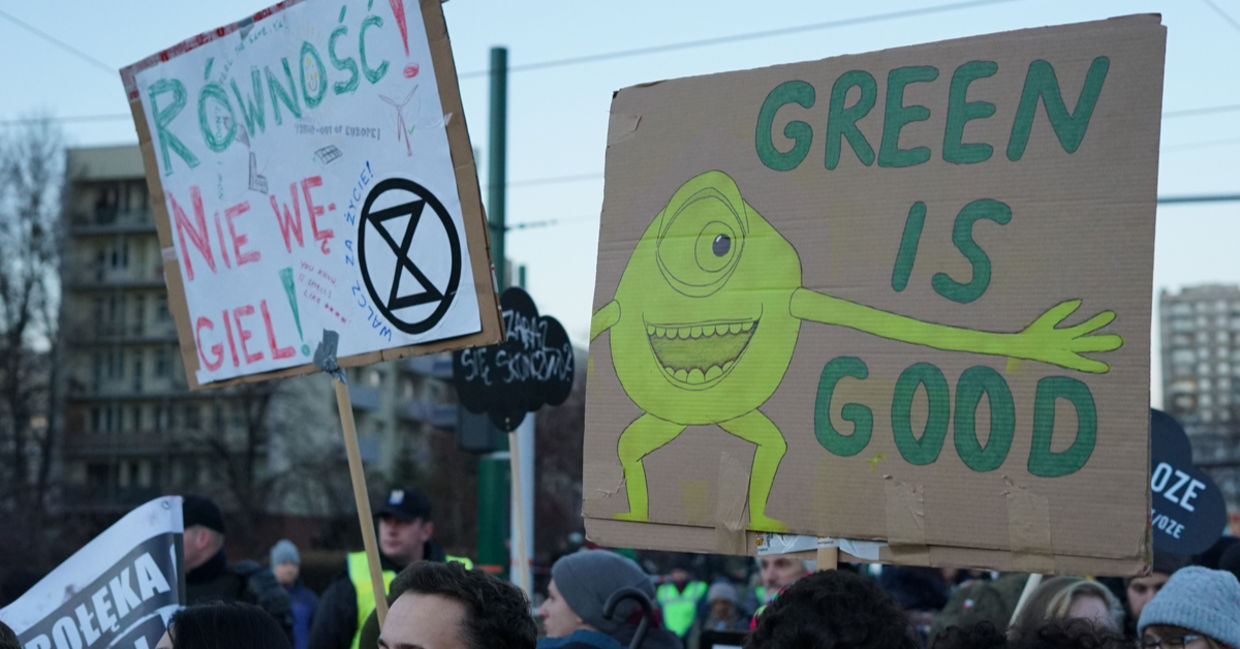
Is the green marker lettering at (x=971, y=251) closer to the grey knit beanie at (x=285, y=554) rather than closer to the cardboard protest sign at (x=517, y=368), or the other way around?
the cardboard protest sign at (x=517, y=368)

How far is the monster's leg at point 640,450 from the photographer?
3.53 m

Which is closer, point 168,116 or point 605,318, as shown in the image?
point 605,318

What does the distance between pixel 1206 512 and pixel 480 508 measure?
20.4 ft

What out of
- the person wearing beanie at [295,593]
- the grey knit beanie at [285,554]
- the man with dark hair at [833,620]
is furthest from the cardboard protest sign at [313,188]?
the grey knit beanie at [285,554]

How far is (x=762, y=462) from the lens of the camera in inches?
133

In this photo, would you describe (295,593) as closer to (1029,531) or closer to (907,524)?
(907,524)

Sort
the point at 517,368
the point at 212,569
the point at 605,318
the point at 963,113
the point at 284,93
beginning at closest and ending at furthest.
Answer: the point at 963,113 → the point at 605,318 → the point at 284,93 → the point at 212,569 → the point at 517,368

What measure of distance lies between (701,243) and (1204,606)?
1.73 metres

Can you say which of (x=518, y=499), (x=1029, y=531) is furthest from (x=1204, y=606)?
(x=518, y=499)

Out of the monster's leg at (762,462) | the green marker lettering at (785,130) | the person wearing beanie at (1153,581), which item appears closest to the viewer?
the monster's leg at (762,462)

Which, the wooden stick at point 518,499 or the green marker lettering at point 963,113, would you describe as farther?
the wooden stick at point 518,499

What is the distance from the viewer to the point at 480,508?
10359 millimetres

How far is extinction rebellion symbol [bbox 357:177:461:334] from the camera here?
4137mm

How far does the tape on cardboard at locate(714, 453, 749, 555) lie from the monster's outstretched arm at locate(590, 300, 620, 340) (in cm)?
47
